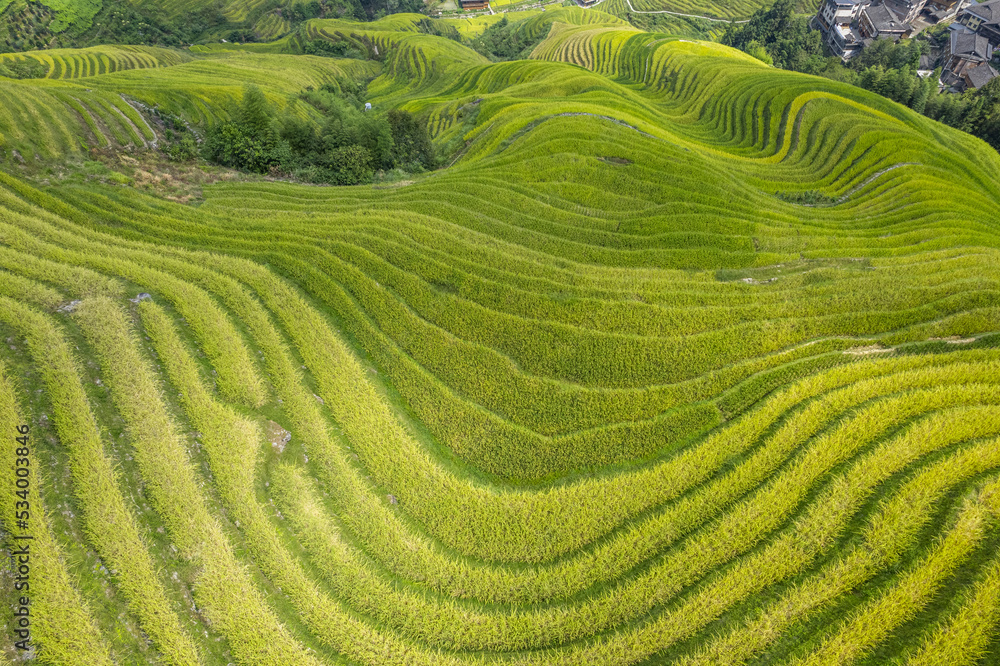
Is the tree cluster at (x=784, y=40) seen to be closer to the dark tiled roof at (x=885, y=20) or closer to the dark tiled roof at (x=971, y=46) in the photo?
the dark tiled roof at (x=885, y=20)

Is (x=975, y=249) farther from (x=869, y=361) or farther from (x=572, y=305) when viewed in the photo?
(x=572, y=305)

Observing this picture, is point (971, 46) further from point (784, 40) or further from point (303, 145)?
point (303, 145)

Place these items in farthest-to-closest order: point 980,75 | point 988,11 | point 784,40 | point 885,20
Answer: point 784,40
point 885,20
point 988,11
point 980,75

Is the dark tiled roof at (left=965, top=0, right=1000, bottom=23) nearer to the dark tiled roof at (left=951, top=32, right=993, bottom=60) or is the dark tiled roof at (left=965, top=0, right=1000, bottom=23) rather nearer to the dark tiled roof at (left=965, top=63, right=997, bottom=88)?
the dark tiled roof at (left=951, top=32, right=993, bottom=60)

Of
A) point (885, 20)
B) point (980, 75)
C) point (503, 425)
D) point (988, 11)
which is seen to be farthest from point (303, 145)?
point (988, 11)

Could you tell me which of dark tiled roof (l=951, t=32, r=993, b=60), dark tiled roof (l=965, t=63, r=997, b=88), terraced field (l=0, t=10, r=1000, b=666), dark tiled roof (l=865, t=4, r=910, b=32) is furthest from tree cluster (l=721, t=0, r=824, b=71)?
terraced field (l=0, t=10, r=1000, b=666)

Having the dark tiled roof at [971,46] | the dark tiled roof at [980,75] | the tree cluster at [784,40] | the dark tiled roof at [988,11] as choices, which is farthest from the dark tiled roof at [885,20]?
the dark tiled roof at [980,75]

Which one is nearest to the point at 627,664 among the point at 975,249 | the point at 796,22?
the point at 975,249
